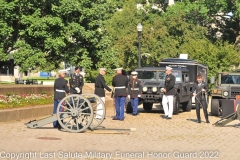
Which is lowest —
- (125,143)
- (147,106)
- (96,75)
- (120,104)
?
(125,143)

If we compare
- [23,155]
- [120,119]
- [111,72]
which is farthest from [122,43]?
[23,155]

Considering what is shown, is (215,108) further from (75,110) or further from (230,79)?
(75,110)

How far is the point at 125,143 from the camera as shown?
14.3m

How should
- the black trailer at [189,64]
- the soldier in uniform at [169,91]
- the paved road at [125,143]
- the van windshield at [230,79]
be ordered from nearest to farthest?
the paved road at [125,143] < the soldier in uniform at [169,91] < the van windshield at [230,79] < the black trailer at [189,64]

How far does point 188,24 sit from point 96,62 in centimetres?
2064

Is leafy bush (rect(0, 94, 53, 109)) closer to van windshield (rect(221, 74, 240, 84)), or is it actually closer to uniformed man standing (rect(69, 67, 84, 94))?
uniformed man standing (rect(69, 67, 84, 94))

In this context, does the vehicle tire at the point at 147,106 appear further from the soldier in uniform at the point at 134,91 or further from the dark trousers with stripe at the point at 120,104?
the dark trousers with stripe at the point at 120,104

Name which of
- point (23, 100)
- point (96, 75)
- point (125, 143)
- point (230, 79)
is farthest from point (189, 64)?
point (125, 143)

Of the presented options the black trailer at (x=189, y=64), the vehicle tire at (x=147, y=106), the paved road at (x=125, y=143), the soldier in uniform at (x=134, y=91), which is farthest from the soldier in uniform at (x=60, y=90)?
the black trailer at (x=189, y=64)

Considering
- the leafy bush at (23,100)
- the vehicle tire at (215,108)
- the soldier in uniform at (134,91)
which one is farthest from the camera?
the vehicle tire at (215,108)

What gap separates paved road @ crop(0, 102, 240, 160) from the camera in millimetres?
12227

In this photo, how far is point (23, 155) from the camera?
38.4ft

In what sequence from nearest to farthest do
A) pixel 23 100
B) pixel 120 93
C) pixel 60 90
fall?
1. pixel 60 90
2. pixel 120 93
3. pixel 23 100

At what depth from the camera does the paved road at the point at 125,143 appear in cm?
1223
